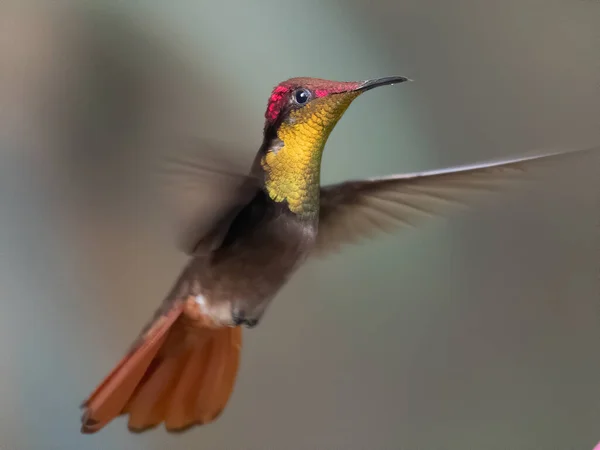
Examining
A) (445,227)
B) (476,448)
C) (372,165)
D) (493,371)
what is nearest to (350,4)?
(372,165)

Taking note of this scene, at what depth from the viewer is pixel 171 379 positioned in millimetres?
622

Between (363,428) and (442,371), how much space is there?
170 millimetres

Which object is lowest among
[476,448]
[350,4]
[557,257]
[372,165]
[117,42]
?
[476,448]

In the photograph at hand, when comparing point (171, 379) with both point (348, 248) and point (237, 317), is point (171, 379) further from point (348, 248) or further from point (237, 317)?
point (348, 248)

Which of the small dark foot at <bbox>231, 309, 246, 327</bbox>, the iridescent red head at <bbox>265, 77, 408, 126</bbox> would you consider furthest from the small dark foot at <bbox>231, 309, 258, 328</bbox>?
the iridescent red head at <bbox>265, 77, 408, 126</bbox>

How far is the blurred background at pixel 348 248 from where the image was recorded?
2.35ft

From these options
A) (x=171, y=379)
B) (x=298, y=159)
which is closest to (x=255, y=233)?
(x=298, y=159)

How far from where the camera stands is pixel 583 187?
34.9 inches

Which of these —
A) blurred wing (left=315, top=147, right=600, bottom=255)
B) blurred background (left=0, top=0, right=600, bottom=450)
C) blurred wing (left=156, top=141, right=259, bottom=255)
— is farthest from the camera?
blurred background (left=0, top=0, right=600, bottom=450)

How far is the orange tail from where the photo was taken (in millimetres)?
549

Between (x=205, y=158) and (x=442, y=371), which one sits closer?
(x=205, y=158)

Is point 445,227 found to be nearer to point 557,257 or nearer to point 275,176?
point 557,257

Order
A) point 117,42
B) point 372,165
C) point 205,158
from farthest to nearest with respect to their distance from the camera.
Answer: point 372,165 < point 117,42 < point 205,158

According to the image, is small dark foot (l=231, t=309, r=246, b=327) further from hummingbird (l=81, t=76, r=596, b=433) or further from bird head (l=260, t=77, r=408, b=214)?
bird head (l=260, t=77, r=408, b=214)
